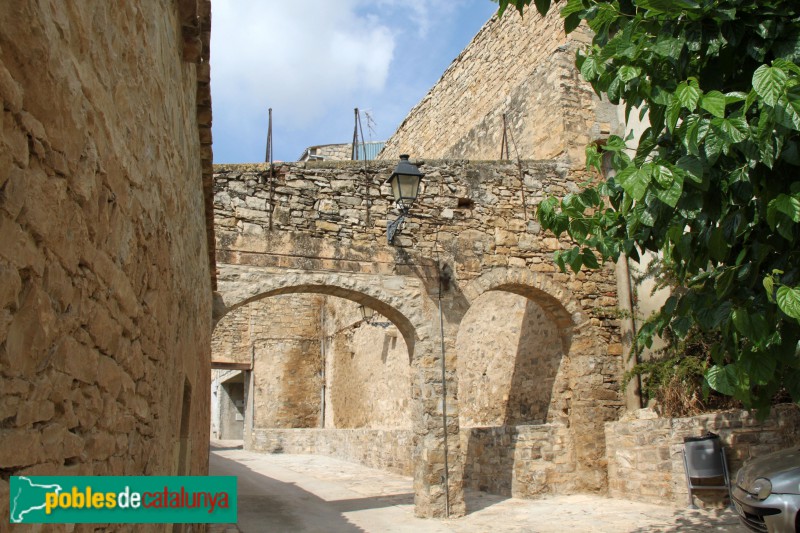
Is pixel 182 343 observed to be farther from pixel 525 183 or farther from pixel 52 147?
pixel 525 183

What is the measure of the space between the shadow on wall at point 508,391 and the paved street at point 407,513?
40 cm

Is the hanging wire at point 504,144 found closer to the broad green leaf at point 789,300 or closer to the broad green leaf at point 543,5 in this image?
the broad green leaf at point 543,5

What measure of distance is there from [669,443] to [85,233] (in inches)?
287

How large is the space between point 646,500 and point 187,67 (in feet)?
23.0

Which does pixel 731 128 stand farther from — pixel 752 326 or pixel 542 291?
pixel 542 291

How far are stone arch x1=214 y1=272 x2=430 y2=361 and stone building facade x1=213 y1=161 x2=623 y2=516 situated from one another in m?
0.02

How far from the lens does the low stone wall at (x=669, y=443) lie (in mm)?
6500

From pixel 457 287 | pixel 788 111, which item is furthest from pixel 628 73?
pixel 457 287

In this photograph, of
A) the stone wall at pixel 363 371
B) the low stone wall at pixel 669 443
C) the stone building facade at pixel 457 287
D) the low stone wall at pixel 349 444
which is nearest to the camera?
the low stone wall at pixel 669 443

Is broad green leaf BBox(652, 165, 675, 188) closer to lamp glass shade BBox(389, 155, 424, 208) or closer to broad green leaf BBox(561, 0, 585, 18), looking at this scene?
broad green leaf BBox(561, 0, 585, 18)

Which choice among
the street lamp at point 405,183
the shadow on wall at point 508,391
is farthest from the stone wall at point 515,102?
the street lamp at point 405,183

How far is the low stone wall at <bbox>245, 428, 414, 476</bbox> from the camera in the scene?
463 inches

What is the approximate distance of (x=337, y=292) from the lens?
8375 mm

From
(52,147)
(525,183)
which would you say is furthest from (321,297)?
(52,147)
